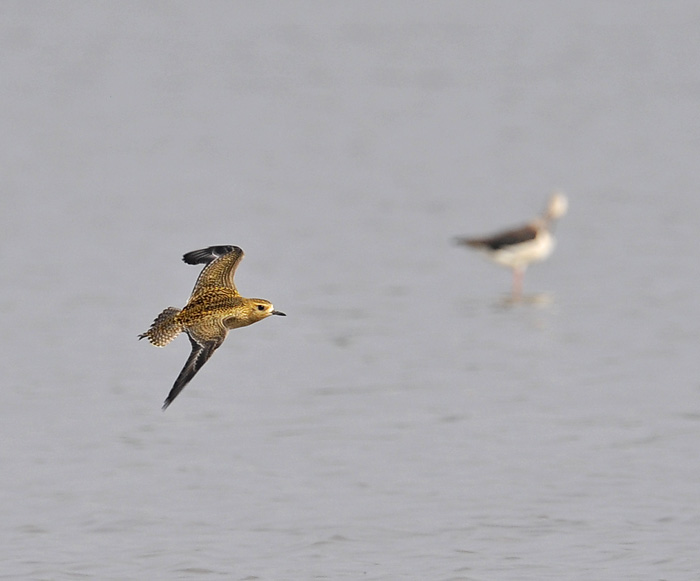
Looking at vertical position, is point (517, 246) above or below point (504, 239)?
below

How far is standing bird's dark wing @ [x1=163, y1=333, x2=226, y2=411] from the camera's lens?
8.81m

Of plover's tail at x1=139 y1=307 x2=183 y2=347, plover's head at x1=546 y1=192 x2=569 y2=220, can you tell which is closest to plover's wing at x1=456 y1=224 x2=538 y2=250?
plover's head at x1=546 y1=192 x2=569 y2=220

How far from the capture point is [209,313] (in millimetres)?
9602

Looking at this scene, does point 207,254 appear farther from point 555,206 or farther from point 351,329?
point 555,206

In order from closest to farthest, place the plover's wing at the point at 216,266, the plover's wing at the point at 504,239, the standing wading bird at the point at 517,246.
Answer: the plover's wing at the point at 216,266 → the standing wading bird at the point at 517,246 → the plover's wing at the point at 504,239

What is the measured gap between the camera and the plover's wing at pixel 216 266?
402 inches

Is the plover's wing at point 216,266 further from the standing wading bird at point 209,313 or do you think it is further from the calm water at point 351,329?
the calm water at point 351,329

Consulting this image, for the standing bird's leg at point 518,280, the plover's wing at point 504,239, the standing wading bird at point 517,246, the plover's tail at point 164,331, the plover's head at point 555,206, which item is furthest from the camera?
the plover's head at point 555,206

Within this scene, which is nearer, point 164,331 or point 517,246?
point 164,331

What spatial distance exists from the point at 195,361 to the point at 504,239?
633 inches

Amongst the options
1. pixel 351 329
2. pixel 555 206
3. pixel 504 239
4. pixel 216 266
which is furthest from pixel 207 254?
pixel 555 206

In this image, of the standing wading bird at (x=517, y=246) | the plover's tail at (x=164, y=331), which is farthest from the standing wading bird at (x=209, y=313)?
the standing wading bird at (x=517, y=246)

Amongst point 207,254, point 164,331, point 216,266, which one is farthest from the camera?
point 207,254

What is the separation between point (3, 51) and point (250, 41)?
9.71 metres
